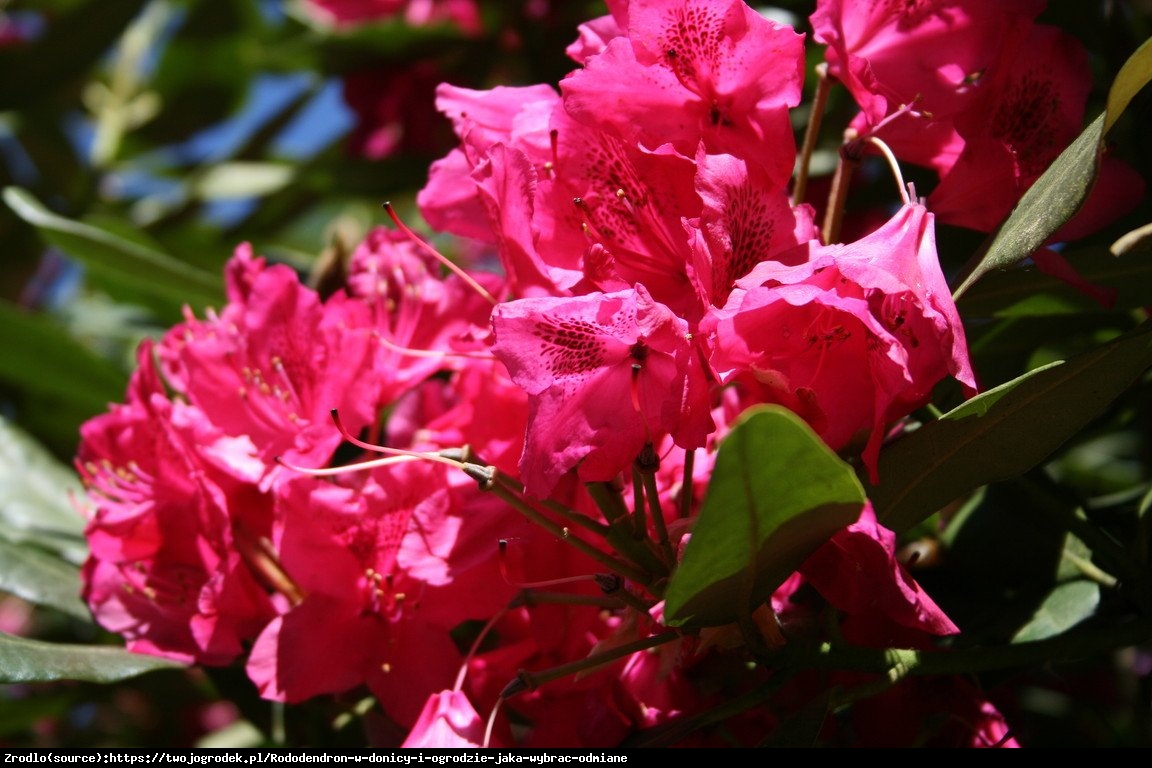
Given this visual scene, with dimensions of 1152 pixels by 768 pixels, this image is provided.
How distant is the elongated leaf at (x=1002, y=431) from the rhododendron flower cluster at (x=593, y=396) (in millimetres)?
31

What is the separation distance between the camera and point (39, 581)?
1.22m

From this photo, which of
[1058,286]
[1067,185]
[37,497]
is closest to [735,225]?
[1067,185]

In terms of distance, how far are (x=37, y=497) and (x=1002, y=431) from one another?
122 centimetres

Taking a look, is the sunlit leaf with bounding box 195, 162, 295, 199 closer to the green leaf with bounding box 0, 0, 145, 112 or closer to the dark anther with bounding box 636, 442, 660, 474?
the green leaf with bounding box 0, 0, 145, 112

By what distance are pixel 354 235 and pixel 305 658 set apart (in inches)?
26.9

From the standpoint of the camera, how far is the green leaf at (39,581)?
1204mm

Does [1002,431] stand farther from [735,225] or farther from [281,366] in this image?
[281,366]

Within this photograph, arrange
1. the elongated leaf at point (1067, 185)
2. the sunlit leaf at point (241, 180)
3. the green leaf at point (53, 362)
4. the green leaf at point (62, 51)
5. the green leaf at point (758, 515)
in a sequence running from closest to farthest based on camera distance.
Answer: the green leaf at point (758, 515)
the elongated leaf at point (1067, 185)
the green leaf at point (53, 362)
the green leaf at point (62, 51)
the sunlit leaf at point (241, 180)

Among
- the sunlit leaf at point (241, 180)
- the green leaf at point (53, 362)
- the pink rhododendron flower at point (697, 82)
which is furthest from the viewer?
the sunlit leaf at point (241, 180)

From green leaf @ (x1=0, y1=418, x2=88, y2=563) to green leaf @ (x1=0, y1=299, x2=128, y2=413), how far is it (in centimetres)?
8

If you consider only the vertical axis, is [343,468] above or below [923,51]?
below

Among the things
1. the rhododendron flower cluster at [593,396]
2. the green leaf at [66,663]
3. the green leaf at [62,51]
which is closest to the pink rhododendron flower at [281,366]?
the rhododendron flower cluster at [593,396]

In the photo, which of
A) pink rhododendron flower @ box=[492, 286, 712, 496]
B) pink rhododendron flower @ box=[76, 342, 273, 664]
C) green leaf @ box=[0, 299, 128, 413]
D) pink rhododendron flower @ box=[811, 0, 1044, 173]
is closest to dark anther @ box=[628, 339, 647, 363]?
pink rhododendron flower @ box=[492, 286, 712, 496]

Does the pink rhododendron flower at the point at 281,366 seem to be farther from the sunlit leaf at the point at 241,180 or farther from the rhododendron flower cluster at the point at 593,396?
the sunlit leaf at the point at 241,180
